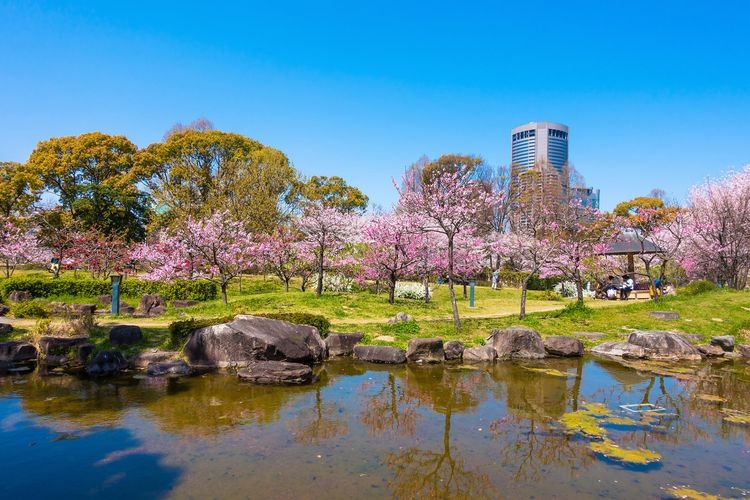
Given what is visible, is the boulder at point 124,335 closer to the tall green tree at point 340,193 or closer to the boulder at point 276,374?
the boulder at point 276,374

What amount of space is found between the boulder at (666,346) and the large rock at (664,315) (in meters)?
4.71

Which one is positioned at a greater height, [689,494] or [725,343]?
[725,343]

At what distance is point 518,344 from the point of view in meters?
14.3

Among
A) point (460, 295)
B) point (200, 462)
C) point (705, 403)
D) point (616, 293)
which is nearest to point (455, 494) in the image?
point (200, 462)

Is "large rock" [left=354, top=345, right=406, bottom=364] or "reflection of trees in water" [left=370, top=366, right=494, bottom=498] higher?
"large rock" [left=354, top=345, right=406, bottom=364]

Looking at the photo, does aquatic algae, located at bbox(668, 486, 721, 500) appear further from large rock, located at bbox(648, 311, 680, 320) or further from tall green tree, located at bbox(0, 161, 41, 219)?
tall green tree, located at bbox(0, 161, 41, 219)

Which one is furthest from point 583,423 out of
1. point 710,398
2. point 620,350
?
point 620,350

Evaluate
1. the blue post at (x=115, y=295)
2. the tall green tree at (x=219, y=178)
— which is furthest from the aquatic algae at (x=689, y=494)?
the tall green tree at (x=219, y=178)

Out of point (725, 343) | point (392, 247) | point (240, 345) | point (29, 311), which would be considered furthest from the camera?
point (392, 247)

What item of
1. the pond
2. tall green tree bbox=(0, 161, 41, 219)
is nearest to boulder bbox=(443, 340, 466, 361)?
the pond

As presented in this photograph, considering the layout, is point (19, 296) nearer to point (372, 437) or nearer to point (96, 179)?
point (372, 437)

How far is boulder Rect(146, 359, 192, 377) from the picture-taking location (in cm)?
1163

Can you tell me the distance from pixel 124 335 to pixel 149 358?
5.03 ft

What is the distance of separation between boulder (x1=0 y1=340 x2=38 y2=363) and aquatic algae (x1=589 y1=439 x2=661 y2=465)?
44.2 feet
